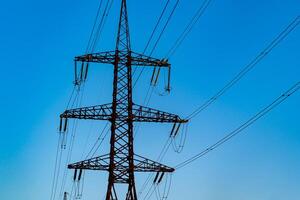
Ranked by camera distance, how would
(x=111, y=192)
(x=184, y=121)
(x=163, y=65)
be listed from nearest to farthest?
(x=111, y=192)
(x=184, y=121)
(x=163, y=65)

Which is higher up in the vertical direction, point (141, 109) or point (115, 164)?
point (141, 109)

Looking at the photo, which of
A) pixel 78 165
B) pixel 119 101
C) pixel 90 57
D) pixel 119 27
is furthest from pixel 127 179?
pixel 119 27

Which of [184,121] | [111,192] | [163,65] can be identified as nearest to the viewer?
[111,192]

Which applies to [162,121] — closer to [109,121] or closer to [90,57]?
[109,121]

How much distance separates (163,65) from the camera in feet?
106

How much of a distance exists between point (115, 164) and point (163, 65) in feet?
26.3

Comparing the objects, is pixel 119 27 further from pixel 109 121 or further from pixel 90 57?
pixel 109 121

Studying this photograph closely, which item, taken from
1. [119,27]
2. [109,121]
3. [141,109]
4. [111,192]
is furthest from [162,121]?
[119,27]

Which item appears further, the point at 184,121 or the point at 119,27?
the point at 119,27

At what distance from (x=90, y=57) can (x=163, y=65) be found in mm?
5224

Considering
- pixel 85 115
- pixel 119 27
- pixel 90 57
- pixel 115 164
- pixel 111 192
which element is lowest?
pixel 111 192

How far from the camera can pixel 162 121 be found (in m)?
29.5

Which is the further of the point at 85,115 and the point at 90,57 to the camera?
the point at 90,57

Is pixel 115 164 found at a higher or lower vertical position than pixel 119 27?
lower
